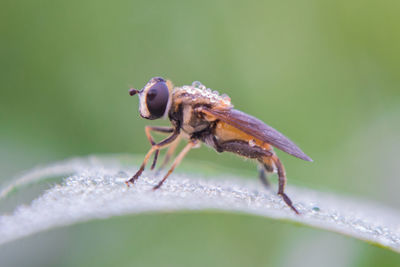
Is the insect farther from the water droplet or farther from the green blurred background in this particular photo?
the green blurred background

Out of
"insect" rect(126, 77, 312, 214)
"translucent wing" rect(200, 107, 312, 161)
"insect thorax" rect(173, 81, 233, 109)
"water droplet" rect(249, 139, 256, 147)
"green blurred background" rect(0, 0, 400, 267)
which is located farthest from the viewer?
"green blurred background" rect(0, 0, 400, 267)

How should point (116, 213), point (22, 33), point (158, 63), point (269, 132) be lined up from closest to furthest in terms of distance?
point (116, 213) < point (269, 132) < point (22, 33) < point (158, 63)

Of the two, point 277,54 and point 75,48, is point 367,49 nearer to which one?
point 277,54

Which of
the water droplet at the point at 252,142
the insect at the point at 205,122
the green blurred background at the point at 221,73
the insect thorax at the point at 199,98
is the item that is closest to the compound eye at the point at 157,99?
the insect at the point at 205,122

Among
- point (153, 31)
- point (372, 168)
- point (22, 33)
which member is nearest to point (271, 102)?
point (372, 168)

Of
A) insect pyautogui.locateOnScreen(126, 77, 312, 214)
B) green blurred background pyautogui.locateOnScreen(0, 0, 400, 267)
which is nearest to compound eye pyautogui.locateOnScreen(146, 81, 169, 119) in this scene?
insect pyautogui.locateOnScreen(126, 77, 312, 214)

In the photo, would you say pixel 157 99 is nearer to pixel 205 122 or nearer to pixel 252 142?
pixel 205 122
